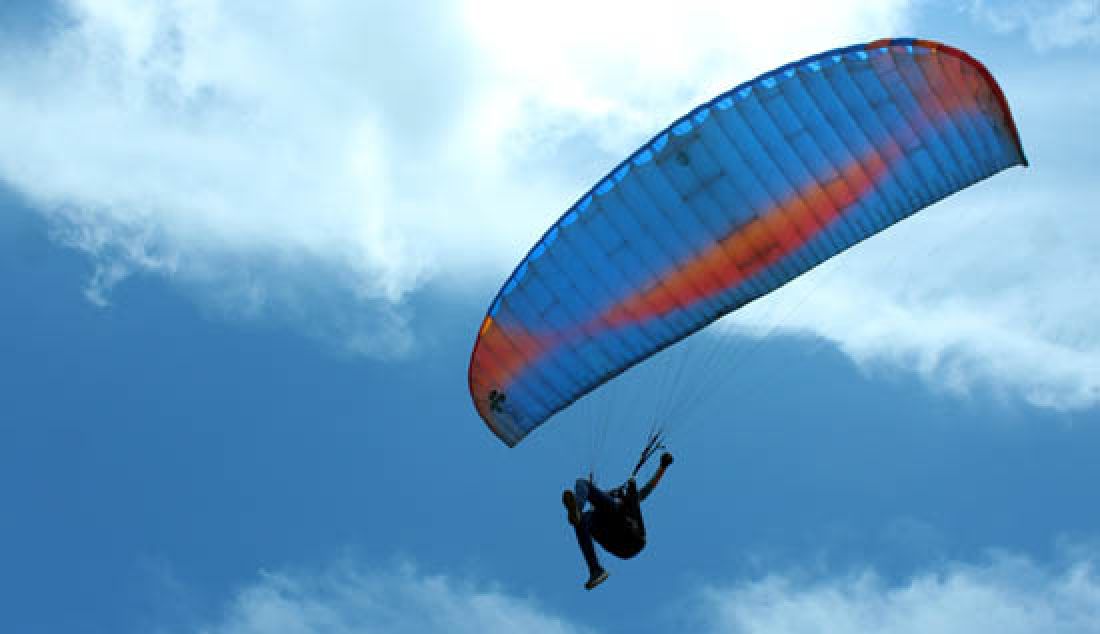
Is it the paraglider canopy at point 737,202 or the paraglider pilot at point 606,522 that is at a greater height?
the paraglider canopy at point 737,202

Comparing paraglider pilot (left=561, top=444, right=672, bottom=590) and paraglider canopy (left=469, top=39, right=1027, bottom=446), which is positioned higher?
paraglider canopy (left=469, top=39, right=1027, bottom=446)

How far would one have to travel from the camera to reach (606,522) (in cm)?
1866

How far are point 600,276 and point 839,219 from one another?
11.5 feet

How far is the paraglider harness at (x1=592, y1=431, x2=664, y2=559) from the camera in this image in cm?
1858

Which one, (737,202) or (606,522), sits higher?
(737,202)

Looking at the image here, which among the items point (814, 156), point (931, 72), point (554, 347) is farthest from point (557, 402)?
point (931, 72)

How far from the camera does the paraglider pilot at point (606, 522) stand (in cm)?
1858

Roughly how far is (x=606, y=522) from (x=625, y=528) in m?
0.28

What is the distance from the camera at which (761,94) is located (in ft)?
58.7

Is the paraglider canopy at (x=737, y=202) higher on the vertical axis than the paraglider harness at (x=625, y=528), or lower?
higher

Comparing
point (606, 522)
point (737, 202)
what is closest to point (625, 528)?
point (606, 522)

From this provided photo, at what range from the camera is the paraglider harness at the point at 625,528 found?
61.0ft

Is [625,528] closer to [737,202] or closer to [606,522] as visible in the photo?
[606,522]

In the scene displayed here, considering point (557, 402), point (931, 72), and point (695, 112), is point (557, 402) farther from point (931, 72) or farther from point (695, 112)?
point (931, 72)
